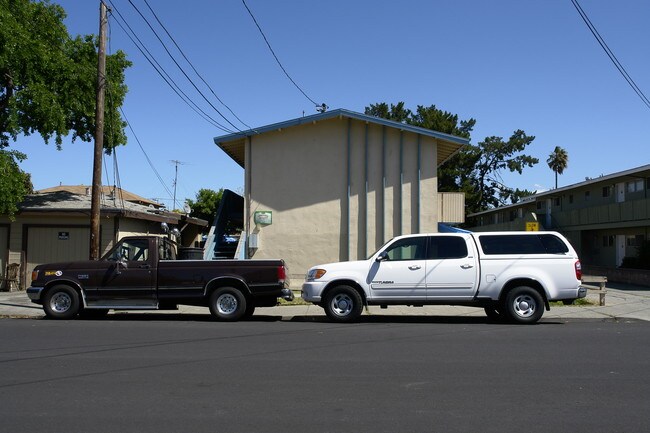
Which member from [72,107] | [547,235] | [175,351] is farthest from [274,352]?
[72,107]

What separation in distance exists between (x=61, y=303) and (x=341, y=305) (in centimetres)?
654

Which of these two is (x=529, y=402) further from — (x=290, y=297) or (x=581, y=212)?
(x=581, y=212)

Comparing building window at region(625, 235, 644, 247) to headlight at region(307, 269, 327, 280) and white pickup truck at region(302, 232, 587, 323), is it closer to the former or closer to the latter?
white pickup truck at region(302, 232, 587, 323)

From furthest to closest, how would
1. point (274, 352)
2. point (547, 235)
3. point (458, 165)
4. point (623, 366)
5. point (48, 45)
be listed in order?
point (458, 165)
point (48, 45)
point (547, 235)
point (274, 352)
point (623, 366)

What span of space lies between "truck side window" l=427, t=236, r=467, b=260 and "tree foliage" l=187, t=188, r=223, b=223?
43.0 meters

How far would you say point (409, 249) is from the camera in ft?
45.8

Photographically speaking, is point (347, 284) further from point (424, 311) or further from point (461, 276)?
point (424, 311)

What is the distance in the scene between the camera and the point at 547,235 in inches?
538

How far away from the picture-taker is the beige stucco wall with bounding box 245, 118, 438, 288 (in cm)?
2184

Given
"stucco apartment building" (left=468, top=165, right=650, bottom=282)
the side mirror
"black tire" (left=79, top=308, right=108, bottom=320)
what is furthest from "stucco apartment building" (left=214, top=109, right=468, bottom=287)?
"stucco apartment building" (left=468, top=165, right=650, bottom=282)

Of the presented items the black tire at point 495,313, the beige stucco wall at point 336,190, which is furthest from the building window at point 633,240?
the black tire at point 495,313

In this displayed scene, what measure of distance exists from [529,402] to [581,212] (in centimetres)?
3512

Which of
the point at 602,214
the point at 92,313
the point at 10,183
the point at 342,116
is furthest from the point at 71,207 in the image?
the point at 602,214

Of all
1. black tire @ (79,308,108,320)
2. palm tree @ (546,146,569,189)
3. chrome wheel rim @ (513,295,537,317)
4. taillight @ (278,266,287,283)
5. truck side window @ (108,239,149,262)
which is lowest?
black tire @ (79,308,108,320)
